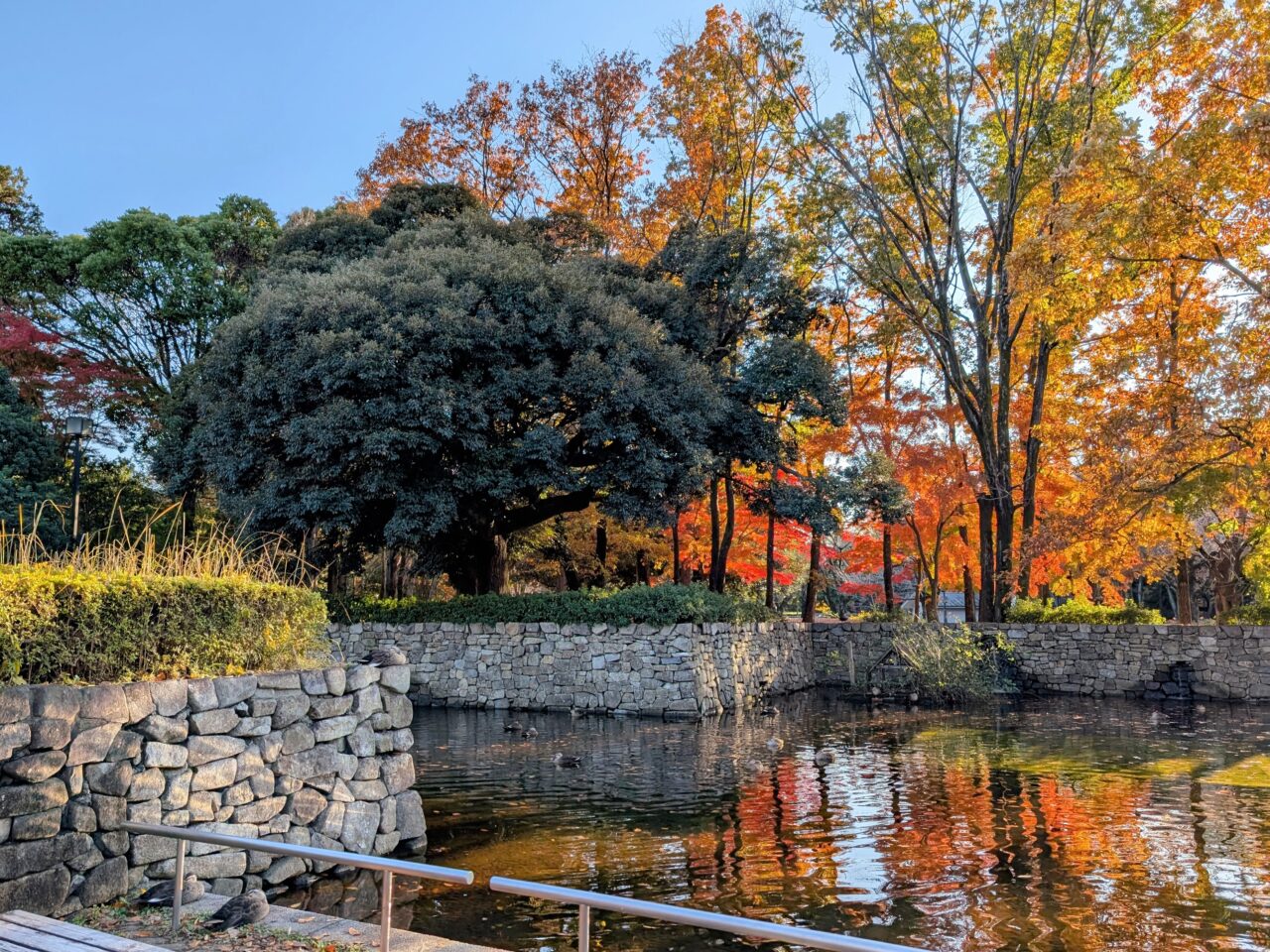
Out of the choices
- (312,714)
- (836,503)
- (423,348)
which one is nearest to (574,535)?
(836,503)

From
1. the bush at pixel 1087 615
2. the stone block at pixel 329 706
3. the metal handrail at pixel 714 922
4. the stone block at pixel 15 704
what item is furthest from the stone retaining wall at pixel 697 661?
the metal handrail at pixel 714 922

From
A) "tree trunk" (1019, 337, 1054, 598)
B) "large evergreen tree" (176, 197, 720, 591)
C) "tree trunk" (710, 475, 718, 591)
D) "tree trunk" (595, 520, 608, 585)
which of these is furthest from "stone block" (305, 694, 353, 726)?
"tree trunk" (1019, 337, 1054, 598)

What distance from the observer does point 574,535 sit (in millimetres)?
21891

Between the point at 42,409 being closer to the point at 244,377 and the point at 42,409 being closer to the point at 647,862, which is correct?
the point at 244,377

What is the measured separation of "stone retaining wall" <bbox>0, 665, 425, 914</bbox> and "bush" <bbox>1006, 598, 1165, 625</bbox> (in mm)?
15512

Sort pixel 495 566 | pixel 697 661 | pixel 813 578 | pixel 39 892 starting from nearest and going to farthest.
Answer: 1. pixel 39 892
2. pixel 697 661
3. pixel 495 566
4. pixel 813 578

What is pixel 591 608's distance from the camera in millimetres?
15875

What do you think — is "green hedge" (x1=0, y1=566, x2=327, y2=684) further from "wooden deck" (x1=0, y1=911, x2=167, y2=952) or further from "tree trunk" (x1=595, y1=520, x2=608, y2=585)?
"tree trunk" (x1=595, y1=520, x2=608, y2=585)

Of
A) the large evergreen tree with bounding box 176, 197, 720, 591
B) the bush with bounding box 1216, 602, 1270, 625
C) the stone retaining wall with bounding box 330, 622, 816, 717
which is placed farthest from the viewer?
the bush with bounding box 1216, 602, 1270, 625

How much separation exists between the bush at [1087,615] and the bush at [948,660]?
8.65ft

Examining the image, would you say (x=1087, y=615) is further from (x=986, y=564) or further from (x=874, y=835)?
(x=874, y=835)

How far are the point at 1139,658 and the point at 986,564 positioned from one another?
319 centimetres

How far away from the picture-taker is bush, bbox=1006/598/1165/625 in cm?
1845

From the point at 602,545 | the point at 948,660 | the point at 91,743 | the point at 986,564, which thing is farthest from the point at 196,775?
the point at 986,564
